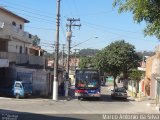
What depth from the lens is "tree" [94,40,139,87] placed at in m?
80.2

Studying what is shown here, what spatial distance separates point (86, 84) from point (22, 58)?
887 cm

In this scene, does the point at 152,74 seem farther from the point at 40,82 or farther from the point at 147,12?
the point at 147,12

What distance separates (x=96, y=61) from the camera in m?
82.6

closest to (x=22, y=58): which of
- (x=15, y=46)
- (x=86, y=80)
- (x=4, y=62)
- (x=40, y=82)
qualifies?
(x=15, y=46)

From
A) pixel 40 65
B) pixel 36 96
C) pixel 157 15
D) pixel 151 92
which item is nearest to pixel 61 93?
pixel 40 65

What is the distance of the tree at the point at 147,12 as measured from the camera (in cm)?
1247

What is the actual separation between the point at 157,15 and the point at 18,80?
111ft

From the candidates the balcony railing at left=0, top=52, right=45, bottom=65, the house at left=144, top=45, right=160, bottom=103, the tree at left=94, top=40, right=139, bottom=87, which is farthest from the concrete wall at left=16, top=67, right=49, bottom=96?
the tree at left=94, top=40, right=139, bottom=87

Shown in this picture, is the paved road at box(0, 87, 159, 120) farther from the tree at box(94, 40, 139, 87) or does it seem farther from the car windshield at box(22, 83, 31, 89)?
the tree at box(94, 40, 139, 87)

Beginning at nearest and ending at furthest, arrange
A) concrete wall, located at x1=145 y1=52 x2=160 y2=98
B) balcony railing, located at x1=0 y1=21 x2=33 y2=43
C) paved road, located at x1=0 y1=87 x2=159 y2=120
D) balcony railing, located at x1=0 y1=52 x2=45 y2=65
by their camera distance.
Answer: paved road, located at x1=0 y1=87 x2=159 y2=120 < balcony railing, located at x1=0 y1=52 x2=45 y2=65 < balcony railing, located at x1=0 y1=21 x2=33 y2=43 < concrete wall, located at x1=145 y1=52 x2=160 y2=98

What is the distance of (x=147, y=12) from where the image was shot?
12539mm

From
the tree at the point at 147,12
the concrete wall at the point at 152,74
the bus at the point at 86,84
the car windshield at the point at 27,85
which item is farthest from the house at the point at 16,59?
the tree at the point at 147,12

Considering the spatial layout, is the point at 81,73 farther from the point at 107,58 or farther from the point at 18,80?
the point at 107,58

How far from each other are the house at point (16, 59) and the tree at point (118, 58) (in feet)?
85.3
